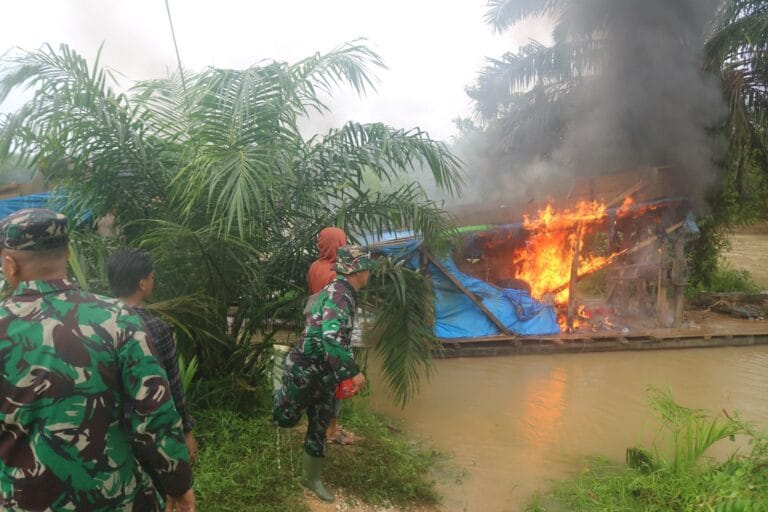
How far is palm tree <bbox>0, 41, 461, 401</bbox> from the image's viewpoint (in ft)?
11.4

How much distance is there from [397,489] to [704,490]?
6.92ft

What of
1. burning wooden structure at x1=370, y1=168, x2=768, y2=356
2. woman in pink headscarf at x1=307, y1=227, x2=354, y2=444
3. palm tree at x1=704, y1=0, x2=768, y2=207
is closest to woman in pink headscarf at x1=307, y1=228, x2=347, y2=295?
woman in pink headscarf at x1=307, y1=227, x2=354, y2=444

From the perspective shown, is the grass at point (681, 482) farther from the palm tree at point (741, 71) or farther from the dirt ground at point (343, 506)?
the palm tree at point (741, 71)

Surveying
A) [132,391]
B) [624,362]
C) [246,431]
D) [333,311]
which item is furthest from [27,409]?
[624,362]

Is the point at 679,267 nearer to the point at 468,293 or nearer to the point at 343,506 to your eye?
the point at 468,293

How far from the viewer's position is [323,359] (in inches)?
117

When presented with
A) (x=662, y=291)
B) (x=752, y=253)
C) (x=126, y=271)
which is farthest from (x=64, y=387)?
(x=752, y=253)

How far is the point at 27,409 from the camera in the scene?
4.29 ft

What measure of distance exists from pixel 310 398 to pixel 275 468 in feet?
2.70

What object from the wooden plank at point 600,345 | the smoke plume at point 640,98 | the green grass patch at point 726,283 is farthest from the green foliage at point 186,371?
the green grass patch at point 726,283

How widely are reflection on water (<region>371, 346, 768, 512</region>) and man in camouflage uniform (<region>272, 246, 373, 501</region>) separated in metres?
1.40

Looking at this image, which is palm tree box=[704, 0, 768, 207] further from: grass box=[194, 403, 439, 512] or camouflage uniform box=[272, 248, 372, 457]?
camouflage uniform box=[272, 248, 372, 457]

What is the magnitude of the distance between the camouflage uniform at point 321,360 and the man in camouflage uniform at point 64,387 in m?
1.31

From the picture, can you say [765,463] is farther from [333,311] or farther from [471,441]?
[333,311]
